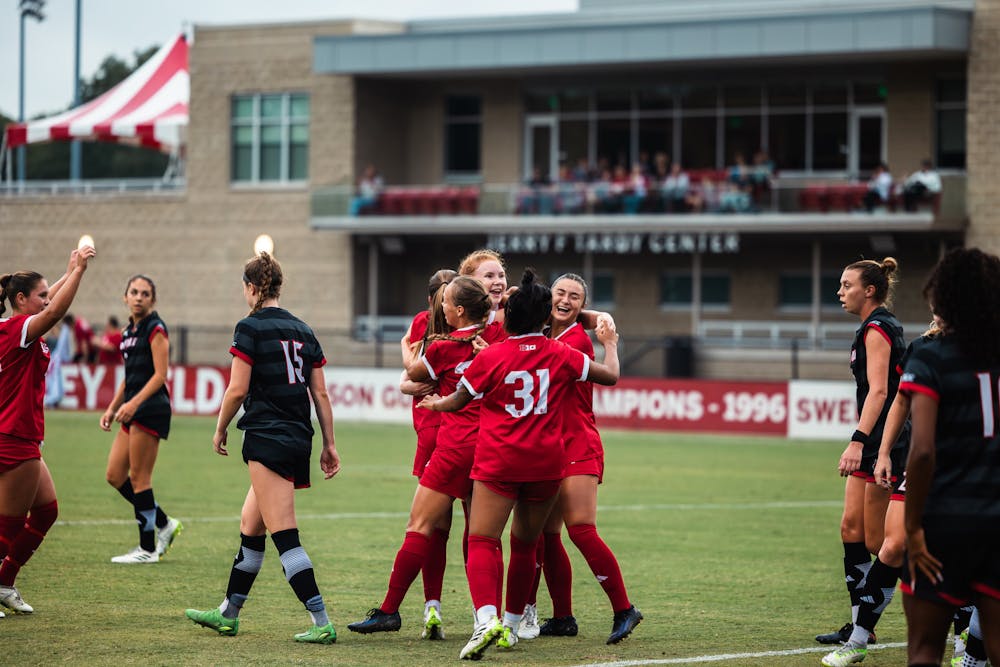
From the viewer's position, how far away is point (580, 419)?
880 cm

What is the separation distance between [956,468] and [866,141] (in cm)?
3801

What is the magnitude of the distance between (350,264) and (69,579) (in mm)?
36137

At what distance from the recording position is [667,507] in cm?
1672

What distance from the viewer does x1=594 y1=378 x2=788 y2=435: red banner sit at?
2906 cm

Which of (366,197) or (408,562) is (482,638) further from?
(366,197)

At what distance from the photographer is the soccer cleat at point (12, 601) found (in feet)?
30.2

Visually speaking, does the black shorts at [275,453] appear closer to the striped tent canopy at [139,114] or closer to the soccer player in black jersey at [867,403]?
the soccer player in black jersey at [867,403]

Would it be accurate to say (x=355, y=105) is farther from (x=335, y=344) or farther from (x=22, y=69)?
(x=22, y=69)

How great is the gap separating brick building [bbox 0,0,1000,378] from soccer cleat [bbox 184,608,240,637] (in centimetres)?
2980

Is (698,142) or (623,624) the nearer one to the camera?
(623,624)

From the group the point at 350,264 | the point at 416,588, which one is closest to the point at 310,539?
the point at 416,588

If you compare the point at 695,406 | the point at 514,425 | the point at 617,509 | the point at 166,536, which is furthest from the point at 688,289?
the point at 514,425

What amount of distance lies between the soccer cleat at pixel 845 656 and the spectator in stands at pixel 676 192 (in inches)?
1353

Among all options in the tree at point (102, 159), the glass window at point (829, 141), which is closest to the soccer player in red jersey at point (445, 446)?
the glass window at point (829, 141)
